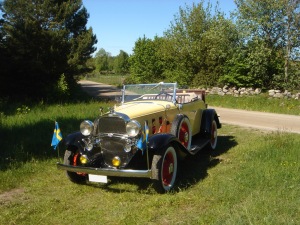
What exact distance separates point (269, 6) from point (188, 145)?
14790mm

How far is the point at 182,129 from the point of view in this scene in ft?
20.8

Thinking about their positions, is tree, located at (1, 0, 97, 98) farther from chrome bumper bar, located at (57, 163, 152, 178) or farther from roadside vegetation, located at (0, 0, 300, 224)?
chrome bumper bar, located at (57, 163, 152, 178)

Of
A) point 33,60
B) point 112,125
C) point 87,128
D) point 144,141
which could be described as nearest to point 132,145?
point 144,141

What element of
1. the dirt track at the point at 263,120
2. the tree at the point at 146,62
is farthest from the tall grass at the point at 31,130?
the tree at the point at 146,62

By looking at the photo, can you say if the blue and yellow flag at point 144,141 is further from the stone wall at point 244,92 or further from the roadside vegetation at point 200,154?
the stone wall at point 244,92

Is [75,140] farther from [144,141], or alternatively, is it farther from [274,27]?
[274,27]

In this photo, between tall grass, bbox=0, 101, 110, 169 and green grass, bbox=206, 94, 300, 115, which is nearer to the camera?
tall grass, bbox=0, 101, 110, 169

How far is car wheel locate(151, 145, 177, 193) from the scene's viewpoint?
5.04 metres

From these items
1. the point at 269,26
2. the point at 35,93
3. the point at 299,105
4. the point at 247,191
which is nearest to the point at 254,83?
the point at 269,26

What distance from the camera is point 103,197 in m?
5.20

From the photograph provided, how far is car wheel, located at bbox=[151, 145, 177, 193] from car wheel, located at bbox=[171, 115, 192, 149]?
555 mm

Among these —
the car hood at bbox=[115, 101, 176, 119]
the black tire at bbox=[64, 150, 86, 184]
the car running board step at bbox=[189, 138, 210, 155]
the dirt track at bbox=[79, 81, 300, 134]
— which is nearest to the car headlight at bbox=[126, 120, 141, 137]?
the car hood at bbox=[115, 101, 176, 119]

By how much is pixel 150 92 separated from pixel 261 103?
433 inches

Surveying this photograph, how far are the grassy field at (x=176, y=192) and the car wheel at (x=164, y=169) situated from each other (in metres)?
0.15
